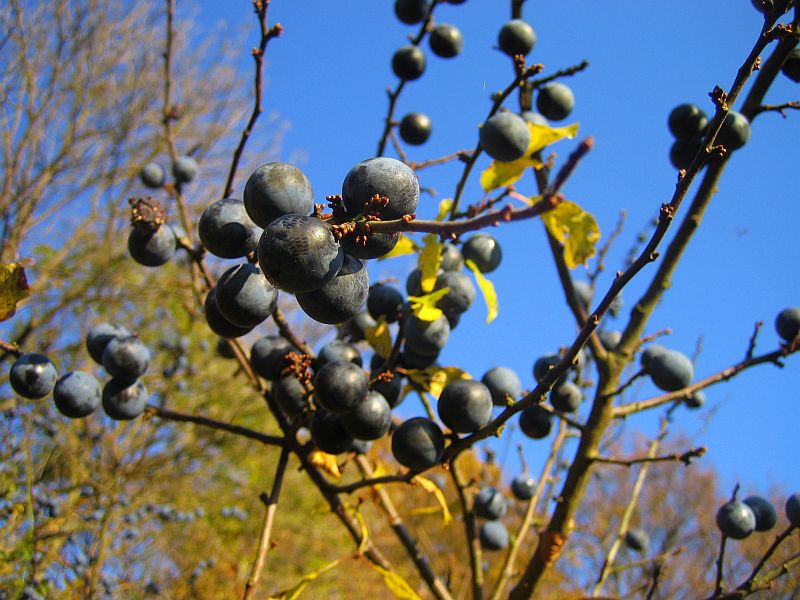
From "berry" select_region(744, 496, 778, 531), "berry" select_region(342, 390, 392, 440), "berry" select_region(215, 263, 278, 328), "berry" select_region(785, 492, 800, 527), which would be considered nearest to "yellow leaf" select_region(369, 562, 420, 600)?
"berry" select_region(342, 390, 392, 440)

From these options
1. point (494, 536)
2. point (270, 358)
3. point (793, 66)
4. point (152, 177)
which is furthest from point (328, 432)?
point (152, 177)

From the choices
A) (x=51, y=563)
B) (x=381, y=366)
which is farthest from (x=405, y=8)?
(x=51, y=563)

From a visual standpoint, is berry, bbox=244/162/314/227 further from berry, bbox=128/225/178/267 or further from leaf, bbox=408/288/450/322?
berry, bbox=128/225/178/267

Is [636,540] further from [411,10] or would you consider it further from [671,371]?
[411,10]

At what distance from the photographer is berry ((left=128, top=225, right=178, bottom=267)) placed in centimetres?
156

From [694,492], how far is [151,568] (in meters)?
11.8

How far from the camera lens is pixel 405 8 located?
257 centimetres

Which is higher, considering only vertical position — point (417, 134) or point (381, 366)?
point (417, 134)

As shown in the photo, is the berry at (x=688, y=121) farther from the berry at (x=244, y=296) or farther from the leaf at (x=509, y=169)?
the berry at (x=244, y=296)

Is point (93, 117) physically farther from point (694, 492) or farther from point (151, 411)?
point (694, 492)

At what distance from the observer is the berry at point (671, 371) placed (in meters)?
1.95

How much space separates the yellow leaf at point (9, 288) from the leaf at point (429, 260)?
36.3 inches

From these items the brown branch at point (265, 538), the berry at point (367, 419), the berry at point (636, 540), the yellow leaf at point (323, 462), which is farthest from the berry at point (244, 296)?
the berry at point (636, 540)

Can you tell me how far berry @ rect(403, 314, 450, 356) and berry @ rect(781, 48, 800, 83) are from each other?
4.63 ft
